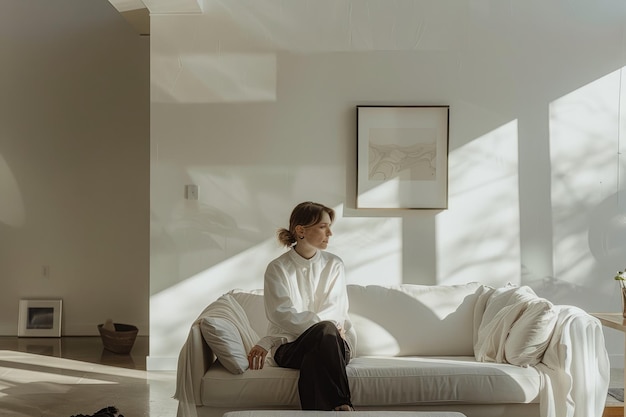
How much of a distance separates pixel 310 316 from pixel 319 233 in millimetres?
426

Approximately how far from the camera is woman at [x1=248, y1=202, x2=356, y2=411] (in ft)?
12.0

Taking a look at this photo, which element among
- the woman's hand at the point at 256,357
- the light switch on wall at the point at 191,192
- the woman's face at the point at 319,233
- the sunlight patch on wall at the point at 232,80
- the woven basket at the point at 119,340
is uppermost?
the sunlight patch on wall at the point at 232,80

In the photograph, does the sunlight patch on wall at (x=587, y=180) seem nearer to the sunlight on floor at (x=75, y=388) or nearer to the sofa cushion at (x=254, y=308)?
the sofa cushion at (x=254, y=308)

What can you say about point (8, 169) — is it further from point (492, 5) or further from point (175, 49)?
point (492, 5)

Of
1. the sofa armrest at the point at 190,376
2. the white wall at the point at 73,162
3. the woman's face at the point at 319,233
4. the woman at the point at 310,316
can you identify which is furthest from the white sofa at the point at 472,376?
the white wall at the point at 73,162

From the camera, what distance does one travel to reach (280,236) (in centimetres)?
412

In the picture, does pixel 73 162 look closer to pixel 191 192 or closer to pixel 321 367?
pixel 191 192

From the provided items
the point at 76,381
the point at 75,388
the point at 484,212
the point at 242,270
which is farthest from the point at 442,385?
the point at 76,381

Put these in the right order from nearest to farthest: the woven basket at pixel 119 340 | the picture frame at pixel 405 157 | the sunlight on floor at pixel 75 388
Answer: the sunlight on floor at pixel 75 388, the picture frame at pixel 405 157, the woven basket at pixel 119 340

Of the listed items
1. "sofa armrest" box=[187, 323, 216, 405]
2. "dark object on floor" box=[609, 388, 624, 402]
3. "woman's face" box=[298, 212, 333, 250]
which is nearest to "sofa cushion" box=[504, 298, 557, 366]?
"woman's face" box=[298, 212, 333, 250]


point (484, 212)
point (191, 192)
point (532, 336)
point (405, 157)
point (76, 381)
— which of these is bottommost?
point (76, 381)

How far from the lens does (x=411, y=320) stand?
4.41 meters

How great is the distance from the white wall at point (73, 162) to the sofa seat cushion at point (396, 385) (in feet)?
12.9

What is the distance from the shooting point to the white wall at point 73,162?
7.47 meters
